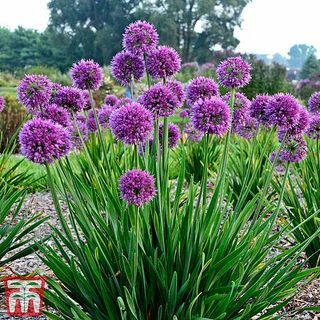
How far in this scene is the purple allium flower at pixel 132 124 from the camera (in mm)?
1982

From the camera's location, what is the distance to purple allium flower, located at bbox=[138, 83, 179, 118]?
7.05 ft

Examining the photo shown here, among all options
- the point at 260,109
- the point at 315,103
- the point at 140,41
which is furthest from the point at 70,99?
the point at 315,103

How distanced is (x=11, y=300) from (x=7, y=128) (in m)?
8.57

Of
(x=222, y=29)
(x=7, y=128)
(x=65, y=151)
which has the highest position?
(x=222, y=29)

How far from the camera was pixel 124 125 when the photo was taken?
1991mm

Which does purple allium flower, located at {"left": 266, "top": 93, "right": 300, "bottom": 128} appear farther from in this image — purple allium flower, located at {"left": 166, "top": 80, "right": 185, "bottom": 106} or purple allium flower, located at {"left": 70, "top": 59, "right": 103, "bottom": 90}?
purple allium flower, located at {"left": 70, "top": 59, "right": 103, "bottom": 90}

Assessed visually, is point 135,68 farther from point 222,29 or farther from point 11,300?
point 222,29

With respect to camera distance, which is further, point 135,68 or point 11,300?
point 11,300

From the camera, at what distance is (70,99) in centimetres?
243

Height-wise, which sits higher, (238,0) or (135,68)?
(238,0)

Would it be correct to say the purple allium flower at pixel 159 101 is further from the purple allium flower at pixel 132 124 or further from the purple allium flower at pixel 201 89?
the purple allium flower at pixel 201 89

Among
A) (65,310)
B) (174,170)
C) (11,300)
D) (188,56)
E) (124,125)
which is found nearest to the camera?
(124,125)

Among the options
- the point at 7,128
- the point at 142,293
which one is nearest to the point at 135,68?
the point at 142,293

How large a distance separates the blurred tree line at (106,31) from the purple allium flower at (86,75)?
47343 mm
